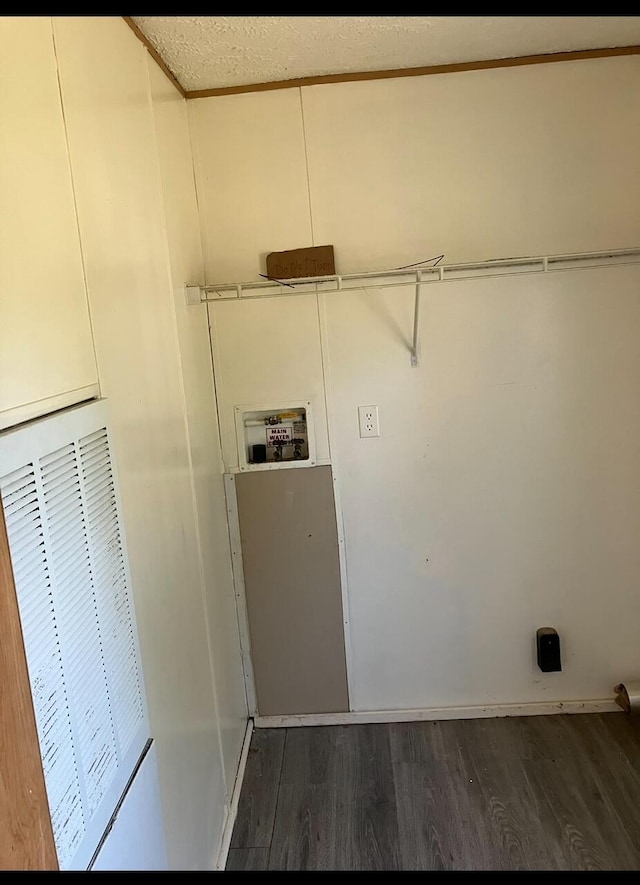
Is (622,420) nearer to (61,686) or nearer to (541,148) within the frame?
(541,148)

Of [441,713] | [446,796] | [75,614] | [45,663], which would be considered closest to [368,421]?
[441,713]

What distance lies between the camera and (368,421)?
237cm

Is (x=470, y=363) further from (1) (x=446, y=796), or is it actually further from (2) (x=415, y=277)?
(1) (x=446, y=796)

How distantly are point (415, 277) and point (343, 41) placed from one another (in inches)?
29.0

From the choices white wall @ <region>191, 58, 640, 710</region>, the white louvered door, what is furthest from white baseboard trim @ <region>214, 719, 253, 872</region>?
the white louvered door

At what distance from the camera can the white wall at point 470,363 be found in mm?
2227

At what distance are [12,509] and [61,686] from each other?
0.92 ft

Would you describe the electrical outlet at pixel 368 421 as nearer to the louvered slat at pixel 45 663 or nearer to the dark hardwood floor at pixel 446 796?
the dark hardwood floor at pixel 446 796

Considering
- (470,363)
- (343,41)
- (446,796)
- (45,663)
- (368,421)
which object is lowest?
(446,796)

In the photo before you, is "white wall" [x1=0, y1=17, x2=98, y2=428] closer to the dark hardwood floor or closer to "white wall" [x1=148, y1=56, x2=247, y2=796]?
"white wall" [x1=148, y1=56, x2=247, y2=796]

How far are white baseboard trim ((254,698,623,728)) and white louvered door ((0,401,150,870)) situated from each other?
1.34 meters

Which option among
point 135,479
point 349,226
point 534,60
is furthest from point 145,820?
point 534,60

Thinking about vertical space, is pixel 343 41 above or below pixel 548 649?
above

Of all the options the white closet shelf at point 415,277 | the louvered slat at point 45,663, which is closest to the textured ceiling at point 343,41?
the white closet shelf at point 415,277
